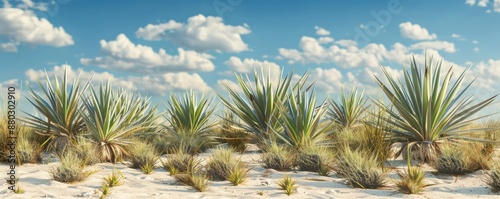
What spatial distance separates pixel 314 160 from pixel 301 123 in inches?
48.6

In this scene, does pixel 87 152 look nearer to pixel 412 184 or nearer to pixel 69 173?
pixel 69 173

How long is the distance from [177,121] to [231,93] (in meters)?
1.88

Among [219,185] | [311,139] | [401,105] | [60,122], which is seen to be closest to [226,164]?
[219,185]

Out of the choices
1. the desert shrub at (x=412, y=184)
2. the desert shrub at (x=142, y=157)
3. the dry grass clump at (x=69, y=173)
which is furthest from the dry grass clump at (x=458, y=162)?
the dry grass clump at (x=69, y=173)

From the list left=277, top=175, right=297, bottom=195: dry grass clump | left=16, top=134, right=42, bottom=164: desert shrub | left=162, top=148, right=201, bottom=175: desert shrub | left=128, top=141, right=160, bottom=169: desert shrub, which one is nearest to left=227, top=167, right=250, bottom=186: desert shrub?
left=277, top=175, right=297, bottom=195: dry grass clump

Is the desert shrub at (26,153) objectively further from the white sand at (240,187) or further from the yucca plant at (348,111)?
the yucca plant at (348,111)

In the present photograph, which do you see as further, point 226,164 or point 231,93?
point 231,93

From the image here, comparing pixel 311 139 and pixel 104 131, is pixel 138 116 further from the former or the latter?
pixel 311 139

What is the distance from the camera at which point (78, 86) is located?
9.90 m

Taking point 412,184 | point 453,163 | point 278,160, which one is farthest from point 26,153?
point 453,163

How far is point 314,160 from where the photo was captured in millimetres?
8195

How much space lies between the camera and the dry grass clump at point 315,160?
805cm

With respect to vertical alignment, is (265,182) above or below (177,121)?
below

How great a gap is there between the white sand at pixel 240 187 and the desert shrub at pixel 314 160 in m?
0.18
